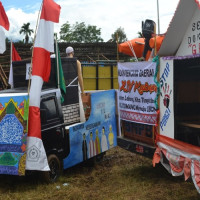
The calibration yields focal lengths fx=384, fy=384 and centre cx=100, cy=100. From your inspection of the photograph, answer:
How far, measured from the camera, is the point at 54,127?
6.84 m

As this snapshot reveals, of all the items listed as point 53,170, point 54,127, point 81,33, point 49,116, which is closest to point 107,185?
point 53,170

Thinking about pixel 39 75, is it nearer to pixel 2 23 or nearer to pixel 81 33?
pixel 2 23

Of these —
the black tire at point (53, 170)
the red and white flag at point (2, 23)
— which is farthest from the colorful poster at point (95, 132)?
the red and white flag at point (2, 23)

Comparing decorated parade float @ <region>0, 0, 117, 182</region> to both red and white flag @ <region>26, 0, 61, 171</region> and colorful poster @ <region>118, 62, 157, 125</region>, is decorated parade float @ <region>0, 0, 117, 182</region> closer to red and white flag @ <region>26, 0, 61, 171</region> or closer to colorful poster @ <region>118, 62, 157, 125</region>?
red and white flag @ <region>26, 0, 61, 171</region>

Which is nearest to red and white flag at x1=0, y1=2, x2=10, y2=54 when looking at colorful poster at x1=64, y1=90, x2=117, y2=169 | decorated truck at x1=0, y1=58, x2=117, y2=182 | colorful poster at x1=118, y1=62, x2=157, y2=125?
decorated truck at x1=0, y1=58, x2=117, y2=182

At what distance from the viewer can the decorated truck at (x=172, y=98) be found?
550 centimetres

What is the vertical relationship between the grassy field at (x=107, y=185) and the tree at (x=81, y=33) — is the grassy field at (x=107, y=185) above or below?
below

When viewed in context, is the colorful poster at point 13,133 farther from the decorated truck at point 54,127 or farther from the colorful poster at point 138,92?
the colorful poster at point 138,92

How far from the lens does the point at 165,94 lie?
19.6 ft

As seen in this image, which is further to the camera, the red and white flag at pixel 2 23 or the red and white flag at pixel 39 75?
the red and white flag at pixel 2 23

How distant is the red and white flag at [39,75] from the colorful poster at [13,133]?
0.10m

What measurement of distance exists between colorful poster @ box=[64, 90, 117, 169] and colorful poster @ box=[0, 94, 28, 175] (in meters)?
1.08

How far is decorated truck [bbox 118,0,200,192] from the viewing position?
5504mm

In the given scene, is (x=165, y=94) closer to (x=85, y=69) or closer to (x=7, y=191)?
(x=7, y=191)
